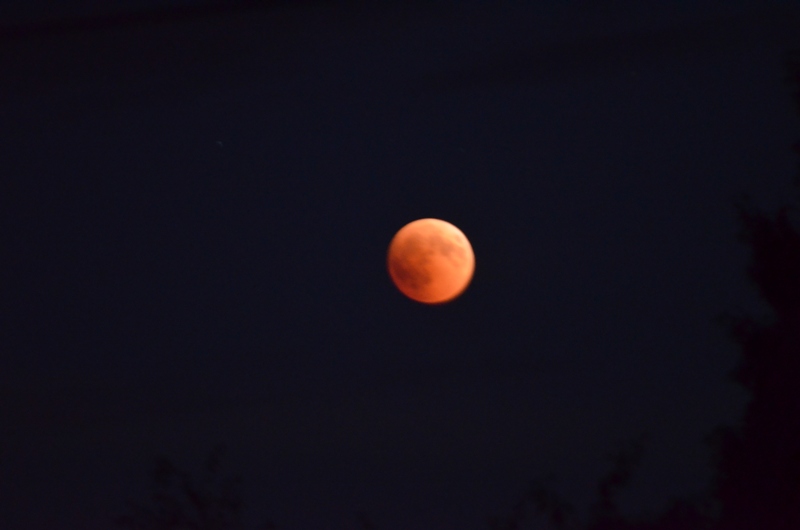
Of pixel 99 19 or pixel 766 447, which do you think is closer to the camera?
pixel 99 19

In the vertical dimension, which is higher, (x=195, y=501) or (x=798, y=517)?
(x=195, y=501)

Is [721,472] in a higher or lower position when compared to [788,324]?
lower

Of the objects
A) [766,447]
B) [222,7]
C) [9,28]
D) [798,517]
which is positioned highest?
[9,28]

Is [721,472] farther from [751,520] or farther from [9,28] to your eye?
[9,28]

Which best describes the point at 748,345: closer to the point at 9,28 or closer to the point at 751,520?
the point at 751,520

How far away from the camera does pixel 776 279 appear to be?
294 inches

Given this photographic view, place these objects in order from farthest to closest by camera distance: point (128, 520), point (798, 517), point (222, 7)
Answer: point (128, 520), point (798, 517), point (222, 7)

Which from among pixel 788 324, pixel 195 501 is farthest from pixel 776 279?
pixel 195 501

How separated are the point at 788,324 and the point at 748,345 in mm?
390

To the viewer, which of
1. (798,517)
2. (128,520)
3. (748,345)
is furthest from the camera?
(748,345)

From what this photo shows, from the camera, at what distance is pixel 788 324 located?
7.16 m

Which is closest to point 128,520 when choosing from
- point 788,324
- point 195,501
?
point 195,501

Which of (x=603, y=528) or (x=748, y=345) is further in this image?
(x=748, y=345)

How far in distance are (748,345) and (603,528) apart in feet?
6.21
